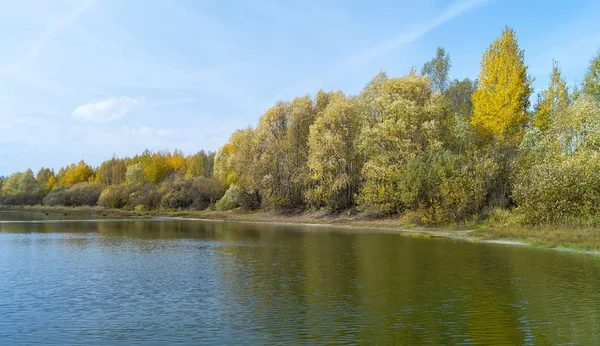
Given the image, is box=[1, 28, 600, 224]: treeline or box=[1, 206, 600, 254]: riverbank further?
box=[1, 28, 600, 224]: treeline

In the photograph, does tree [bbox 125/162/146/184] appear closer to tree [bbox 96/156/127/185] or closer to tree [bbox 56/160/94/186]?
tree [bbox 96/156/127/185]

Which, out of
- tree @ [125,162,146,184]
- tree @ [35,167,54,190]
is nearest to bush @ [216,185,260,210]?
tree @ [125,162,146,184]

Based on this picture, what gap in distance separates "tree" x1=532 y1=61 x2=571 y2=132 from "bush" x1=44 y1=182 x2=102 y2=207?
112172 millimetres

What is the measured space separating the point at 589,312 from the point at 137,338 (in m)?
15.8

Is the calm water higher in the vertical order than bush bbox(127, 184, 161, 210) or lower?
lower

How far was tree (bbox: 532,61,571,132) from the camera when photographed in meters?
56.1

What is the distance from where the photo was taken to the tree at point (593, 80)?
5272 centimetres

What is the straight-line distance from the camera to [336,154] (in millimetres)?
67438

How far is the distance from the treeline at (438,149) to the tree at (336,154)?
0.17 metres

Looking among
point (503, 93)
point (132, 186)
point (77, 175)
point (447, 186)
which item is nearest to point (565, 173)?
point (447, 186)

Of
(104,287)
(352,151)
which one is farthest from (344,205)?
(104,287)

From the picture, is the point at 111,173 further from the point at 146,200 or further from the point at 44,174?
the point at 146,200

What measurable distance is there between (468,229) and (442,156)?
9.60m

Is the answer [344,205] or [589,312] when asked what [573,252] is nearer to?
[589,312]
